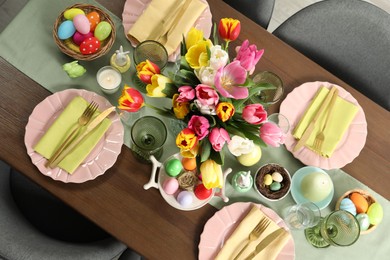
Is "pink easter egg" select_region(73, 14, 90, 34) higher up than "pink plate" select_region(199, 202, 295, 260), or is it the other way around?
"pink easter egg" select_region(73, 14, 90, 34)

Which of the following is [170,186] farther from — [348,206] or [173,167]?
[348,206]

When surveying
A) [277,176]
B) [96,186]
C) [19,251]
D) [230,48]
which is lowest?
[19,251]

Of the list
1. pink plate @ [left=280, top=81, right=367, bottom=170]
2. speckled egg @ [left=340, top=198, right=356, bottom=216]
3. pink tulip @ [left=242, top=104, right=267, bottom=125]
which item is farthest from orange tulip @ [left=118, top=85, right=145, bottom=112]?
speckled egg @ [left=340, top=198, right=356, bottom=216]

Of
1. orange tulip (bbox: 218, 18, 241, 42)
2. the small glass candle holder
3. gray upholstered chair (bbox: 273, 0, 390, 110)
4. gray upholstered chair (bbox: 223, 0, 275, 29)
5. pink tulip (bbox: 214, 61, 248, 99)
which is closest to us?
pink tulip (bbox: 214, 61, 248, 99)

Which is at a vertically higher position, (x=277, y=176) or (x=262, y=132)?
(x=262, y=132)

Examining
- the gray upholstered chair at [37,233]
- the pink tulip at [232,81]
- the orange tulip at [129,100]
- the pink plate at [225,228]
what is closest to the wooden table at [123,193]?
the pink plate at [225,228]

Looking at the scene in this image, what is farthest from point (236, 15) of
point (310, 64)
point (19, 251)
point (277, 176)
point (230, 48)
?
point (19, 251)

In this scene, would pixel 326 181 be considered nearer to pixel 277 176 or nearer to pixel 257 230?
pixel 277 176

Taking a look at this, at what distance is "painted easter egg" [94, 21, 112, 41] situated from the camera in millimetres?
1260

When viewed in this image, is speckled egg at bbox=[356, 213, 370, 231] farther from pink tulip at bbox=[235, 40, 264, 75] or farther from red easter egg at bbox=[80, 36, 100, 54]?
red easter egg at bbox=[80, 36, 100, 54]

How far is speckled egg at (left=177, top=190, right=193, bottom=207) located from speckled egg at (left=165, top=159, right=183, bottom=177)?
55 mm

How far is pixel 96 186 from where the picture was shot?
120 cm

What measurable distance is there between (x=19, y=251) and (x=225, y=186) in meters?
0.58

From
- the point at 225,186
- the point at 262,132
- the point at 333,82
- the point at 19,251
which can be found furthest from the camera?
the point at 333,82
